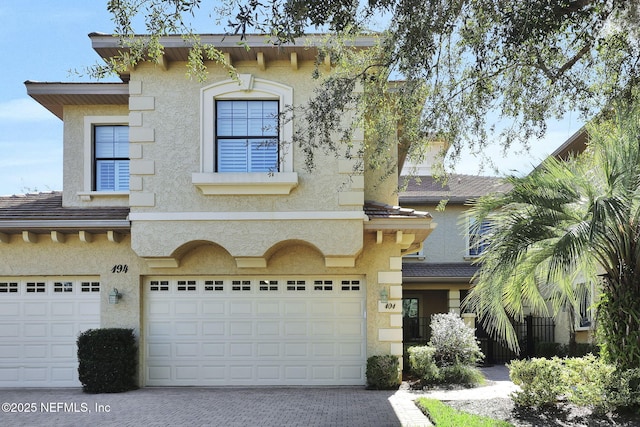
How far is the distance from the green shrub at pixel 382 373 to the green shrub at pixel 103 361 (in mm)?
5115

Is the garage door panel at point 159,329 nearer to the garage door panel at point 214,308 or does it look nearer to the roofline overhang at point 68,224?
the garage door panel at point 214,308

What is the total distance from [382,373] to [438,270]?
9732 millimetres

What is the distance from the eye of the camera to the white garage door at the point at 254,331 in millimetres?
15320

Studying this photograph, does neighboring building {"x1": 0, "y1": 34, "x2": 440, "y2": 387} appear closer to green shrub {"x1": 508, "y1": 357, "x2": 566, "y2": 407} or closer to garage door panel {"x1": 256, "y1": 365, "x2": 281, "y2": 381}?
garage door panel {"x1": 256, "y1": 365, "x2": 281, "y2": 381}

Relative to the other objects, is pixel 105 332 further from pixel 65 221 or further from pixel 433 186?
pixel 433 186

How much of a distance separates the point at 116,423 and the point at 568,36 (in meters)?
8.67

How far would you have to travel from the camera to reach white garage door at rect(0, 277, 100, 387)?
15422 millimetres

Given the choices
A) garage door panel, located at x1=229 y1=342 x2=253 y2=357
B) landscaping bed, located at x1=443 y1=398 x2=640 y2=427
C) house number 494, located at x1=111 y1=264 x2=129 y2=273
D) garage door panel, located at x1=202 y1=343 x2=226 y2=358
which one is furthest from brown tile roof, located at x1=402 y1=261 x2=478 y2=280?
landscaping bed, located at x1=443 y1=398 x2=640 y2=427

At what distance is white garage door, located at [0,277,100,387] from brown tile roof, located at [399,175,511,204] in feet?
37.9

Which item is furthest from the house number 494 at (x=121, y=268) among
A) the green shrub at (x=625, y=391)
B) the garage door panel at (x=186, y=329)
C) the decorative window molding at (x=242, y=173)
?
the green shrub at (x=625, y=391)

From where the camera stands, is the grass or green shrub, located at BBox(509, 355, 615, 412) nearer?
the grass

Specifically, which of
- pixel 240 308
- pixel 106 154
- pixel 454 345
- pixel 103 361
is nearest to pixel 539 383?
pixel 454 345

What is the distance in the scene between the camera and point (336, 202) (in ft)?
46.9

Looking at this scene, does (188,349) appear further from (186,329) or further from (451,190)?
(451,190)
